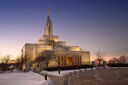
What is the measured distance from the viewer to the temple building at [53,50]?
208 ft

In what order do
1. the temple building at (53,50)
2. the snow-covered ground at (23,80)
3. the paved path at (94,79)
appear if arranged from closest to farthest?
the snow-covered ground at (23,80)
the paved path at (94,79)
the temple building at (53,50)

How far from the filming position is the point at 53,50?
63.5m

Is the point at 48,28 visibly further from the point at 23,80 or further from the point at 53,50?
the point at 23,80

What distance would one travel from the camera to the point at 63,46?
76.5 m

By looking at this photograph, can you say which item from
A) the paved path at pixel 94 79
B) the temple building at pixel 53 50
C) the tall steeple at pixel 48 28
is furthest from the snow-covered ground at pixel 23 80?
the tall steeple at pixel 48 28

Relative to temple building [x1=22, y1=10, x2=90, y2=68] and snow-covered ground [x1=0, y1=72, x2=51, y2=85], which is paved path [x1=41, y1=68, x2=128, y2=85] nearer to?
snow-covered ground [x1=0, y1=72, x2=51, y2=85]

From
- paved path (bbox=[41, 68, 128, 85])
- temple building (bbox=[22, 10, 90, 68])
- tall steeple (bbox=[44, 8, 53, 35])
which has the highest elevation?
tall steeple (bbox=[44, 8, 53, 35])

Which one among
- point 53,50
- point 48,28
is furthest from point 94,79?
point 48,28

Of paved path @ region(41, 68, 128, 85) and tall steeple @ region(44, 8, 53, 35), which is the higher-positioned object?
tall steeple @ region(44, 8, 53, 35)

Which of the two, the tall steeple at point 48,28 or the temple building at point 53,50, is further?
the tall steeple at point 48,28

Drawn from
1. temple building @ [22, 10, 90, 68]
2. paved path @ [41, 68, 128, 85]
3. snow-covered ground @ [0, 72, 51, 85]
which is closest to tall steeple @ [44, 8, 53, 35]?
temple building @ [22, 10, 90, 68]

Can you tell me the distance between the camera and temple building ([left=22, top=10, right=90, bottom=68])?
2501 inches

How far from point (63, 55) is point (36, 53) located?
13.6 metres

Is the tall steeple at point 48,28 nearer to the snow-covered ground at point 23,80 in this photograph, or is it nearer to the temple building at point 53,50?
the temple building at point 53,50
